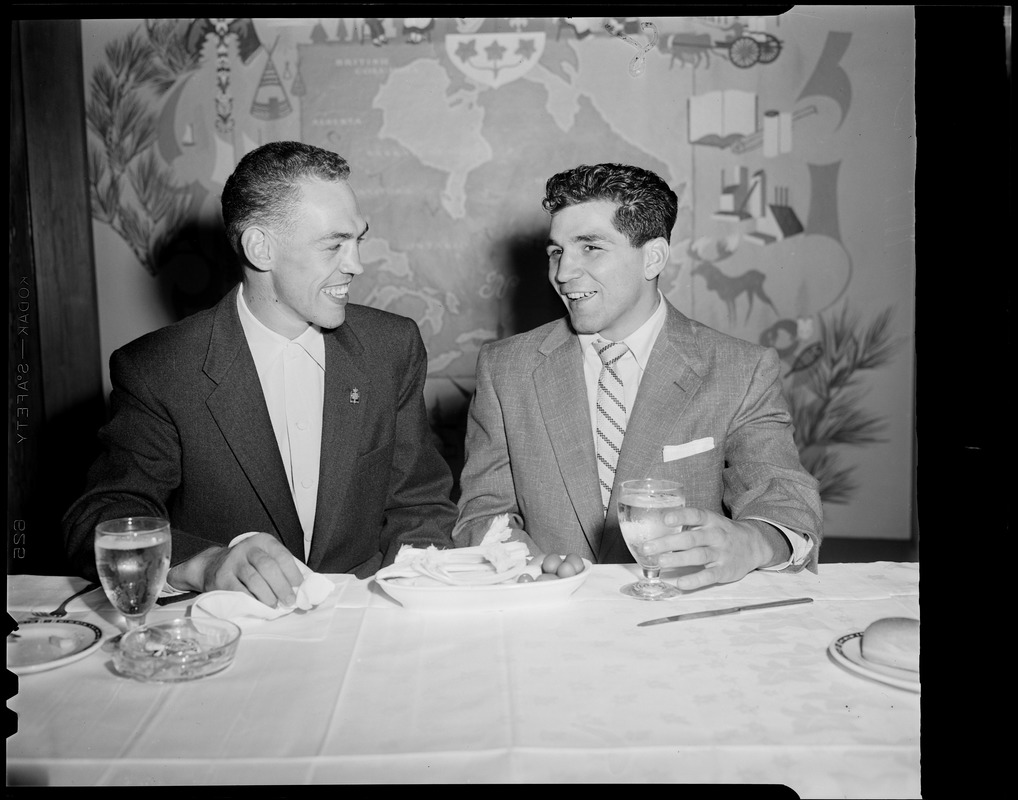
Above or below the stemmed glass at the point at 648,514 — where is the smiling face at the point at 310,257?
above

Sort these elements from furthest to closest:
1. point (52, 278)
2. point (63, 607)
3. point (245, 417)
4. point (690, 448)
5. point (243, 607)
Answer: point (52, 278), point (690, 448), point (245, 417), point (63, 607), point (243, 607)

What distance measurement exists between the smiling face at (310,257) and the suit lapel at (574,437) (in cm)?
57

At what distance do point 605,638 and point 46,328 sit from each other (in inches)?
135

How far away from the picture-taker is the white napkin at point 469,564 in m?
1.51

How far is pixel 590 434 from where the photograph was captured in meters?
2.37

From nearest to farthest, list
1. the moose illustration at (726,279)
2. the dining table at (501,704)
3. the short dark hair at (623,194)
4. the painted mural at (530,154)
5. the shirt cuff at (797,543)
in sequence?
the dining table at (501,704) → the shirt cuff at (797,543) → the short dark hair at (623,194) → the painted mural at (530,154) → the moose illustration at (726,279)

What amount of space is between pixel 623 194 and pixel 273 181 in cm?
92

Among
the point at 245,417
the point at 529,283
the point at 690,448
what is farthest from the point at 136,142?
the point at 690,448

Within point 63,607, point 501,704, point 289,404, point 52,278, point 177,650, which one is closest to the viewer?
point 501,704

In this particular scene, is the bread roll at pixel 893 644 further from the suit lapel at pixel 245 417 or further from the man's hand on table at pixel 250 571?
the suit lapel at pixel 245 417

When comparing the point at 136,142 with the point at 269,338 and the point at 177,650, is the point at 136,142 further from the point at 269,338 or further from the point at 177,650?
the point at 177,650

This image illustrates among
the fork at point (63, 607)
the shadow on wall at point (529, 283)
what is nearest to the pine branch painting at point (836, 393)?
the shadow on wall at point (529, 283)

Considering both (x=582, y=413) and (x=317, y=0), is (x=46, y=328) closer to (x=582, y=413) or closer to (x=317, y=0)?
(x=582, y=413)

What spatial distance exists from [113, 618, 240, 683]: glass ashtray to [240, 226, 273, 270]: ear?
1.21 meters
